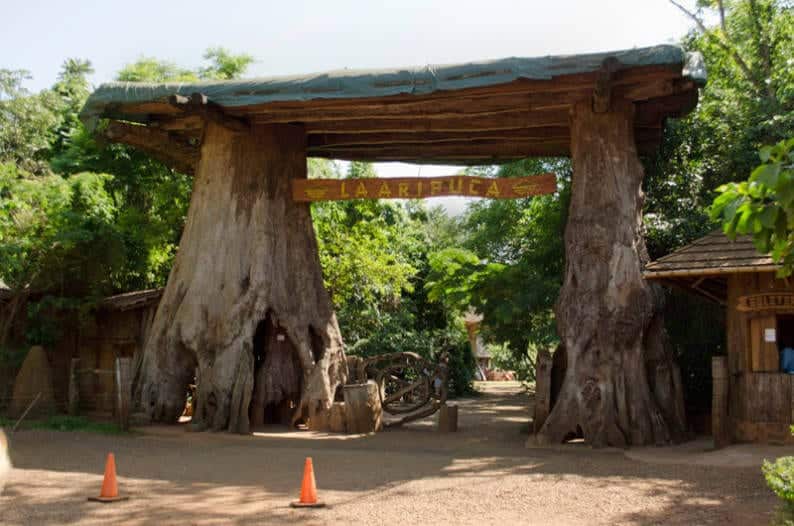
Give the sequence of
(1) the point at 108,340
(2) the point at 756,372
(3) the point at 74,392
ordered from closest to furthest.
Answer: (2) the point at 756,372 → (3) the point at 74,392 → (1) the point at 108,340

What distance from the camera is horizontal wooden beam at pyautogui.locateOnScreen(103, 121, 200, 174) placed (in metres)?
18.2

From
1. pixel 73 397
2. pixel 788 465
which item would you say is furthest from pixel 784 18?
pixel 73 397

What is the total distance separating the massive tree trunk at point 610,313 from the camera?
14914 mm

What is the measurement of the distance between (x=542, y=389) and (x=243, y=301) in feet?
19.3

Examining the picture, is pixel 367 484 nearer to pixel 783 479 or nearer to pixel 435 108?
pixel 783 479

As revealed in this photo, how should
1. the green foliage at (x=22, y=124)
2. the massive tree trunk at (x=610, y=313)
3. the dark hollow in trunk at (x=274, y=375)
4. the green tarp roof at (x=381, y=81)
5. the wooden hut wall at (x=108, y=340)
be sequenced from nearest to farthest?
the green tarp roof at (x=381, y=81)
the massive tree trunk at (x=610, y=313)
the dark hollow in trunk at (x=274, y=375)
the wooden hut wall at (x=108, y=340)
the green foliage at (x=22, y=124)

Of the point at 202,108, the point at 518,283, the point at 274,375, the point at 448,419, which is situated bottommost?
the point at 448,419

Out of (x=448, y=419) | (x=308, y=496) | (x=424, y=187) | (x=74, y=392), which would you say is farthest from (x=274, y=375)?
(x=308, y=496)

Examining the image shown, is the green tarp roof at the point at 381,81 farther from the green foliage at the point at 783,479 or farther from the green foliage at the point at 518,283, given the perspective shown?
the green foliage at the point at 783,479

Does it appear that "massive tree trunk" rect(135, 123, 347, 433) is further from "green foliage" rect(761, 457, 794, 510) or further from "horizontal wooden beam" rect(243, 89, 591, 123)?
"green foliage" rect(761, 457, 794, 510)

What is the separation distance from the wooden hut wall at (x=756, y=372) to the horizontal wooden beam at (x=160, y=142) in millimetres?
11073

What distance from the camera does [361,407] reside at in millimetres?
16828

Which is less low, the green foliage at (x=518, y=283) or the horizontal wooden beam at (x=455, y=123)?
the horizontal wooden beam at (x=455, y=123)

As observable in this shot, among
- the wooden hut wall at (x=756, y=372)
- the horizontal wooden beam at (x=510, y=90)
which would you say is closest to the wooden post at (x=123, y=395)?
the horizontal wooden beam at (x=510, y=90)
